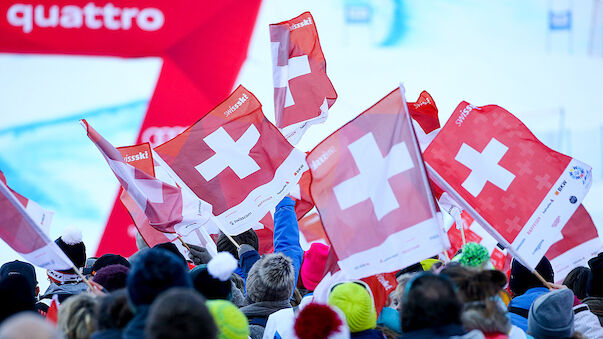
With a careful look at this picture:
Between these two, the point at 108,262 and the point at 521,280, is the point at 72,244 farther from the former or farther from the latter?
the point at 521,280

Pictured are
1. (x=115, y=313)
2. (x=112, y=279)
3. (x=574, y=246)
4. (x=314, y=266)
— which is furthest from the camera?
(x=574, y=246)

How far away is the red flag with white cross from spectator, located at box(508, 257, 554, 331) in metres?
1.42

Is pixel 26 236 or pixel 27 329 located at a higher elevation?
pixel 27 329

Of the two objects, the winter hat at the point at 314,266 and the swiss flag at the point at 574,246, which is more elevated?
the winter hat at the point at 314,266

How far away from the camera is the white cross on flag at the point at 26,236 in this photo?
3309mm

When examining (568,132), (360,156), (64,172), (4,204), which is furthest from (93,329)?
(568,132)

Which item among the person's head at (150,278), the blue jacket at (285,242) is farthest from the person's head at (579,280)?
the person's head at (150,278)

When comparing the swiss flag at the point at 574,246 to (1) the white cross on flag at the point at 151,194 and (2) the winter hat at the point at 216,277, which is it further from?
(2) the winter hat at the point at 216,277

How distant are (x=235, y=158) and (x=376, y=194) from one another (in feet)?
5.05

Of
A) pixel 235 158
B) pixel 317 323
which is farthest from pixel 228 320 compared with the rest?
pixel 235 158

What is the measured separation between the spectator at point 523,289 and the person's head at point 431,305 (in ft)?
4.14

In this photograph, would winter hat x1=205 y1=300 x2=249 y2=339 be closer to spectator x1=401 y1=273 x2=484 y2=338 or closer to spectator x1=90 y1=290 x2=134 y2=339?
spectator x1=90 y1=290 x2=134 y2=339

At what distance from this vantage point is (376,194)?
132 inches

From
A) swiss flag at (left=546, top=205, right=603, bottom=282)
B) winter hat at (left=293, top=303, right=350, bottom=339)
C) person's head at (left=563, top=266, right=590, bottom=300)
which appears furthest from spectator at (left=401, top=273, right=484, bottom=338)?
swiss flag at (left=546, top=205, right=603, bottom=282)
